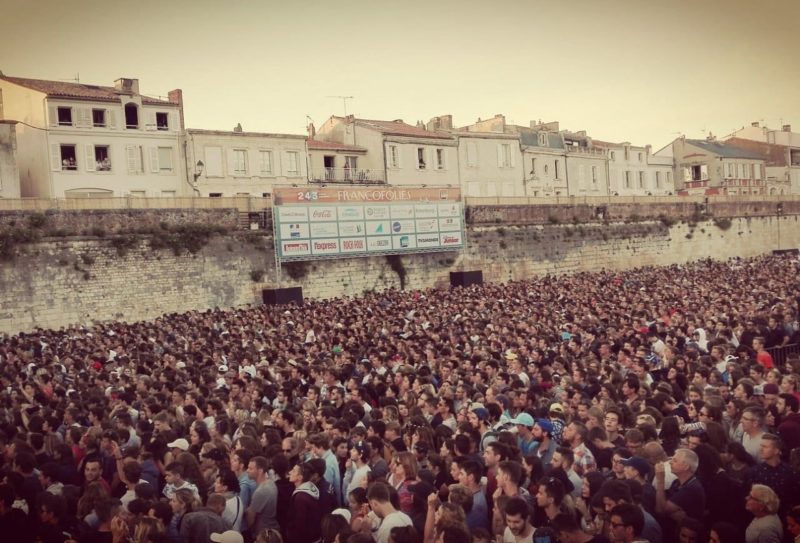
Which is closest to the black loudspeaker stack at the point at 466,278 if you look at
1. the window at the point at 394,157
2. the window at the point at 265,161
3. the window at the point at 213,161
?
the window at the point at 394,157

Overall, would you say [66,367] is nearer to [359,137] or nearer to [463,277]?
[463,277]

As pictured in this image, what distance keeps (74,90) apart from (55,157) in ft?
11.0

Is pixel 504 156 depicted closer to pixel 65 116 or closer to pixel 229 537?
pixel 65 116

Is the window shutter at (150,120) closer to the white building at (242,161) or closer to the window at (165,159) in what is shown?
the window at (165,159)

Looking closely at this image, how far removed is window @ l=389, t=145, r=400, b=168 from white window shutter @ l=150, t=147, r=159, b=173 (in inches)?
464

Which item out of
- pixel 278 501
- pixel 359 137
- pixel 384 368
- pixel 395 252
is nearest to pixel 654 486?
pixel 278 501

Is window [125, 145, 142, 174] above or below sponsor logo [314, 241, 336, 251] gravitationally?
above

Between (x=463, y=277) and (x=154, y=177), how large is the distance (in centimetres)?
1412

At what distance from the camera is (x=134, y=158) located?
32.4m

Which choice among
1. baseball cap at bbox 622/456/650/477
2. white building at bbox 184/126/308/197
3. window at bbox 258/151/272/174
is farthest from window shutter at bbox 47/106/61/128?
baseball cap at bbox 622/456/650/477

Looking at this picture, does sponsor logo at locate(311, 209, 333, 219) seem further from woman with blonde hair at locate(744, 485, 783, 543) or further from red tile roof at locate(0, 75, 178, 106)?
woman with blonde hair at locate(744, 485, 783, 543)

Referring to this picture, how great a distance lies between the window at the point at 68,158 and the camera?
3089 centimetres

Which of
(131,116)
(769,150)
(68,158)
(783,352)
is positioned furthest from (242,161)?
(769,150)

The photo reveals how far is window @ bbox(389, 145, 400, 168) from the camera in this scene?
→ 3897 cm
